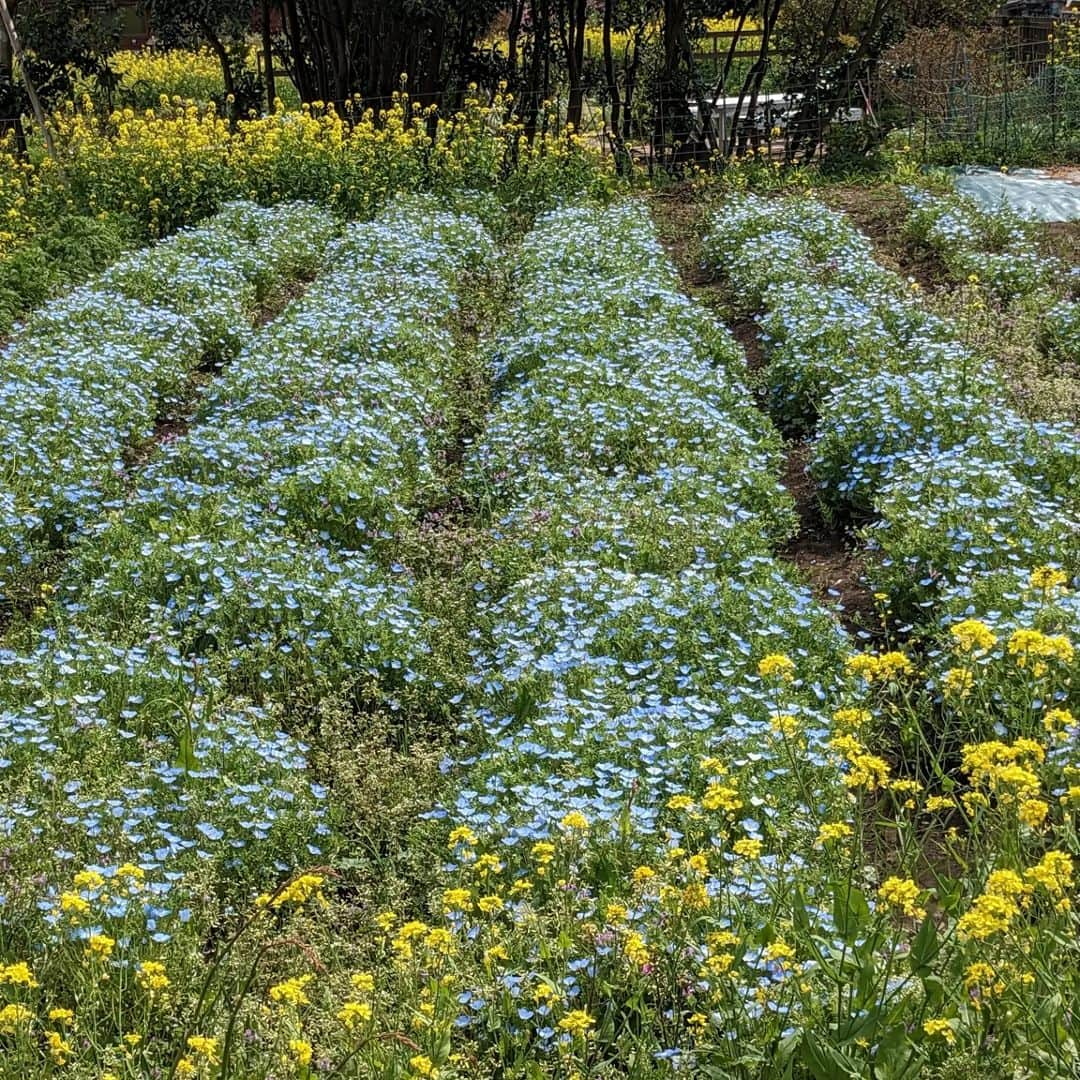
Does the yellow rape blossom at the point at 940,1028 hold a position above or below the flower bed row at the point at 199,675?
above

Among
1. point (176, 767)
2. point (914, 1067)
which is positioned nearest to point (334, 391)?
point (176, 767)

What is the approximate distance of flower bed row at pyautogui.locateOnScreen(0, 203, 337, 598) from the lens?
21.1 feet

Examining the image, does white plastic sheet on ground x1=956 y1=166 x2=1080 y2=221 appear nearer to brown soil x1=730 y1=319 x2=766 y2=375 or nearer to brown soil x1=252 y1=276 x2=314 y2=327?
brown soil x1=730 y1=319 x2=766 y2=375

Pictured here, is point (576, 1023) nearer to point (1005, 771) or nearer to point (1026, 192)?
point (1005, 771)

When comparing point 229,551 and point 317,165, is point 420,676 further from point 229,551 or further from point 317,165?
point 317,165

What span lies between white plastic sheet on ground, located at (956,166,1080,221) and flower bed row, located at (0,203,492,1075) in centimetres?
782

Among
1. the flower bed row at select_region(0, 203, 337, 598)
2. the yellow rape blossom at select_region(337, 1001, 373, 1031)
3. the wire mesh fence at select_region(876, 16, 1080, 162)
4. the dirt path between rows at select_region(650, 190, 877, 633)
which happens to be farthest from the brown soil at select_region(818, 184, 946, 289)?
the yellow rape blossom at select_region(337, 1001, 373, 1031)

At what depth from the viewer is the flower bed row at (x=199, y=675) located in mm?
3242

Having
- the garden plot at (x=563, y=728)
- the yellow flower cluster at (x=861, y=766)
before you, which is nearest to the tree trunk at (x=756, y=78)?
the garden plot at (x=563, y=728)

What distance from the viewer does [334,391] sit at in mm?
7465

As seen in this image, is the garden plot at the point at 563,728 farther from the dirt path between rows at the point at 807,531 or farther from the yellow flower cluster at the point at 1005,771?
the dirt path between rows at the point at 807,531

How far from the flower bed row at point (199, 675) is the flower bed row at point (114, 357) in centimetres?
42

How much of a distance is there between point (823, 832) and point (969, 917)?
645 millimetres

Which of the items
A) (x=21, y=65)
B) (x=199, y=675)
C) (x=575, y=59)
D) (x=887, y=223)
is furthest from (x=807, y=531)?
(x=575, y=59)
